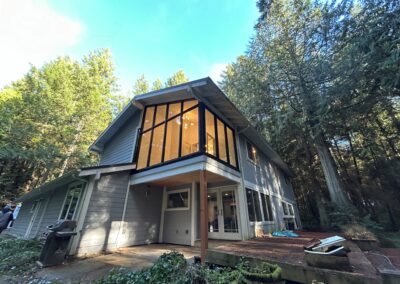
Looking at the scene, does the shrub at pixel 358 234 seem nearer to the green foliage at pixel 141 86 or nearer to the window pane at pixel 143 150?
the window pane at pixel 143 150

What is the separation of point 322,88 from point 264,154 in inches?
187

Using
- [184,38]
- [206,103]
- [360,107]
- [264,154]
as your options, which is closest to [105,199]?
[206,103]

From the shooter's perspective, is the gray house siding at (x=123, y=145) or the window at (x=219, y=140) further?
the gray house siding at (x=123, y=145)

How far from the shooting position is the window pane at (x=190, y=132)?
6059 millimetres

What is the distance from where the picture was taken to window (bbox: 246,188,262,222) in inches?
277

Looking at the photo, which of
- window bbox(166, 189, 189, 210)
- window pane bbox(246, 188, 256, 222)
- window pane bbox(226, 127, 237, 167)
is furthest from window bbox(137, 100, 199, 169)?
window pane bbox(246, 188, 256, 222)

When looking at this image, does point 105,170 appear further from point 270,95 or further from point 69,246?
point 270,95

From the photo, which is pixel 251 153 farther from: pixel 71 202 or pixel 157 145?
pixel 71 202

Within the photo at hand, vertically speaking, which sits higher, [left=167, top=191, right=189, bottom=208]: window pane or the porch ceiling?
the porch ceiling

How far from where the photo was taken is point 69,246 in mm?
5043

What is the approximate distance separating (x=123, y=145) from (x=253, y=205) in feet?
22.2

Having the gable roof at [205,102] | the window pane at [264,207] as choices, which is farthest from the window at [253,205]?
the gable roof at [205,102]

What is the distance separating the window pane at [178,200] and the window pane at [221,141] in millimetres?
2467

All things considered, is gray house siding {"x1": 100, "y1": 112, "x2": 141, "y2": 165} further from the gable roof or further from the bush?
the bush
